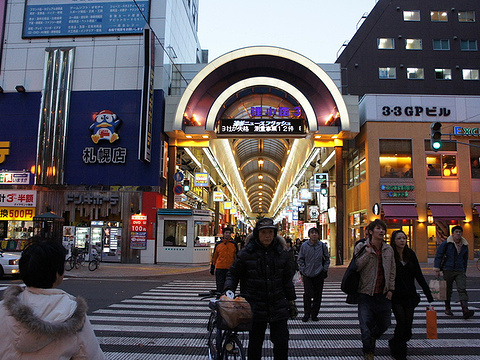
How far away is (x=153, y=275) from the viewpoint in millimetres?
18031

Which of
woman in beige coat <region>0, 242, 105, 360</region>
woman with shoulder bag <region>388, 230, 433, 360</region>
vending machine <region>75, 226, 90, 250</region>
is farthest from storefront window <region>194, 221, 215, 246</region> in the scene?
woman in beige coat <region>0, 242, 105, 360</region>

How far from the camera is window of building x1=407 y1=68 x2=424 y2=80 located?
39.0 meters

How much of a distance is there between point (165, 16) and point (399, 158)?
1682 cm

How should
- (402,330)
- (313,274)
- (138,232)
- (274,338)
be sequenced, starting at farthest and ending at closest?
(138,232), (313,274), (402,330), (274,338)

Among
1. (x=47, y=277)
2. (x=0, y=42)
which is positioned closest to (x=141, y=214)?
(x=0, y=42)

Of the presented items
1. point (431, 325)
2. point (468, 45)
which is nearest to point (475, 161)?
point (468, 45)

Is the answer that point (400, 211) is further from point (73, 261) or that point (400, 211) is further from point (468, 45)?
point (468, 45)

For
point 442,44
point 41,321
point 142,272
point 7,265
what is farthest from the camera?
point 442,44

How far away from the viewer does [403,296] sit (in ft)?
19.6

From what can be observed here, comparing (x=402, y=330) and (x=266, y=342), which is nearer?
(x=402, y=330)

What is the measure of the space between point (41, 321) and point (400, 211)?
78.6ft

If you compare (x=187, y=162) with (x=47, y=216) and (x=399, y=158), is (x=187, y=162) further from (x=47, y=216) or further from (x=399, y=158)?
(x=399, y=158)

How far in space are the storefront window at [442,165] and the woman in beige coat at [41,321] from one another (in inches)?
1002

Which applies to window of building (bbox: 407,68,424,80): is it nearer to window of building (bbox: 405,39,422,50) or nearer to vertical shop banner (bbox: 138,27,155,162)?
window of building (bbox: 405,39,422,50)
